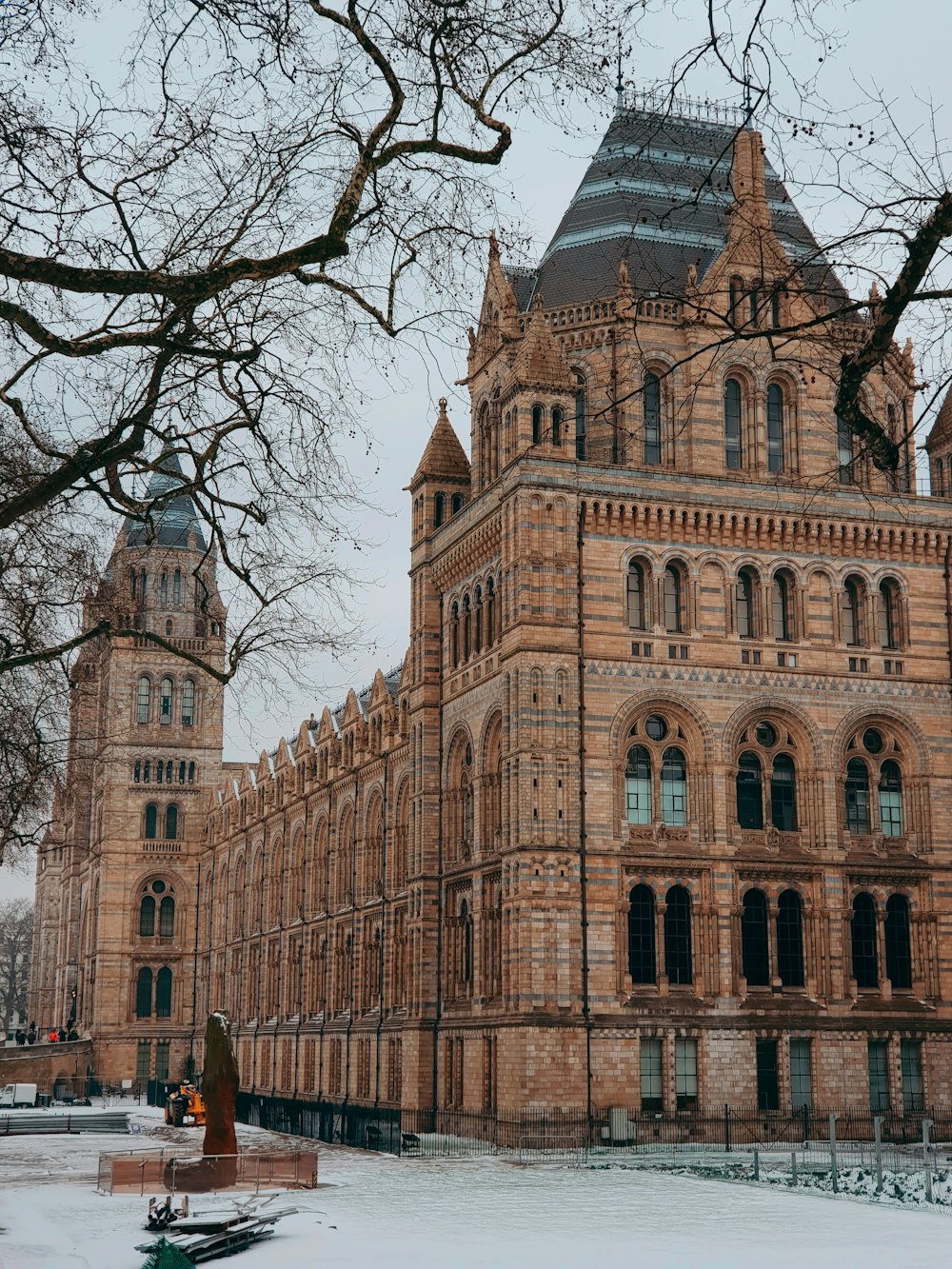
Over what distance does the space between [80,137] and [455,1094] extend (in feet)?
124

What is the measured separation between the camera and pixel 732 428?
51.1m

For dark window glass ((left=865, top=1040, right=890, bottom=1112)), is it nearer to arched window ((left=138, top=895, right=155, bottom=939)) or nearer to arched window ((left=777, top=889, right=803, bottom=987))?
arched window ((left=777, top=889, right=803, bottom=987))

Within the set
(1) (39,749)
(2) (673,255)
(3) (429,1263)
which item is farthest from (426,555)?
(3) (429,1263)

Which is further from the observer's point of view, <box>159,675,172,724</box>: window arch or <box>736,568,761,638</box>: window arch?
<box>159,675,172,724</box>: window arch

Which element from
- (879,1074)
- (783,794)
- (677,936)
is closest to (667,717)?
(783,794)

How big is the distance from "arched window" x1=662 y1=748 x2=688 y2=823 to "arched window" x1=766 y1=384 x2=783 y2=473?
943 cm

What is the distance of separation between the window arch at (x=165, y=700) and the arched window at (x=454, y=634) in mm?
49389

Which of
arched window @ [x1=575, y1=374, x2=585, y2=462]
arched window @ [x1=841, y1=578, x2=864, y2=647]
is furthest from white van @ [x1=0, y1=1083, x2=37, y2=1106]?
arched window @ [x1=841, y1=578, x2=864, y2=647]

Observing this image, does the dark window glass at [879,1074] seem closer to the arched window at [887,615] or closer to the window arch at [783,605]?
the arched window at [887,615]

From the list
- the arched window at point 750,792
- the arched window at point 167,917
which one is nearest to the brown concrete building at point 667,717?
the arched window at point 750,792

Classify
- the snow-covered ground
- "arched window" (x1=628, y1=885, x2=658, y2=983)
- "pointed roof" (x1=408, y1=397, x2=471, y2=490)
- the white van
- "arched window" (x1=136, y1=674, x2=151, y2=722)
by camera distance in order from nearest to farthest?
the snow-covered ground
"arched window" (x1=628, y1=885, x2=658, y2=983)
"pointed roof" (x1=408, y1=397, x2=471, y2=490)
the white van
"arched window" (x1=136, y1=674, x2=151, y2=722)

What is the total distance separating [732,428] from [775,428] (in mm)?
1386

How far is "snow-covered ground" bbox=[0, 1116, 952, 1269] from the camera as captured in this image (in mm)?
24188

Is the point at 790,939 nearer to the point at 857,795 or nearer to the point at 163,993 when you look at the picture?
the point at 857,795
